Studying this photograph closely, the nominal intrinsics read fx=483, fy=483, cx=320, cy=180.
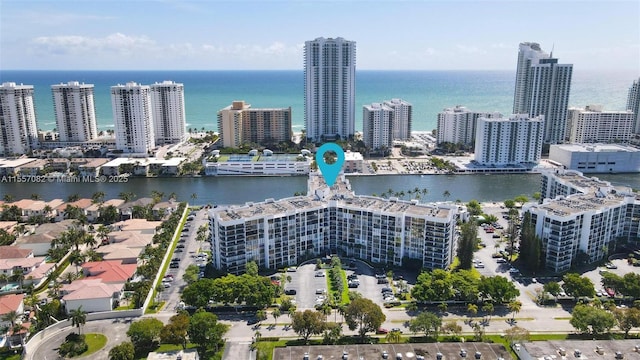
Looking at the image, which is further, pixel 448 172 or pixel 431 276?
pixel 448 172

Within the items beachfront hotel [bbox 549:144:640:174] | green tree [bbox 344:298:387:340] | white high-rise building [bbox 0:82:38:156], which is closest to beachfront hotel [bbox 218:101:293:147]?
white high-rise building [bbox 0:82:38:156]

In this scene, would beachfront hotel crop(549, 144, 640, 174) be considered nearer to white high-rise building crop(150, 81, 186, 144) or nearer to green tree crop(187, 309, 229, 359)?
green tree crop(187, 309, 229, 359)

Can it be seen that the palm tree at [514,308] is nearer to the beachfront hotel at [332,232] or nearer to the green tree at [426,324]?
the green tree at [426,324]

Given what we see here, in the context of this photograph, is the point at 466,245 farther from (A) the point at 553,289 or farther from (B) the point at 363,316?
(B) the point at 363,316

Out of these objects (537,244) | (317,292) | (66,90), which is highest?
(66,90)

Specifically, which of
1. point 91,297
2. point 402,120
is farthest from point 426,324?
point 402,120

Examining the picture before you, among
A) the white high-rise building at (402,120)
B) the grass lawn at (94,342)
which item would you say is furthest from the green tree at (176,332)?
the white high-rise building at (402,120)

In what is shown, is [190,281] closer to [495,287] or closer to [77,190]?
[495,287]

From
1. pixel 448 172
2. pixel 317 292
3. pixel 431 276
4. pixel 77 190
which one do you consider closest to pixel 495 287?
pixel 431 276
